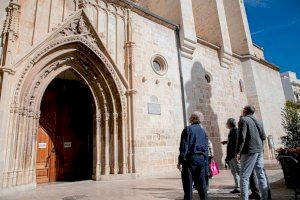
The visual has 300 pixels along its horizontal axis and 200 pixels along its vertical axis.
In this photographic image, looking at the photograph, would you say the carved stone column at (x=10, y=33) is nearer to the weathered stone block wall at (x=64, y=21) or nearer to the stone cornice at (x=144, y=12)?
the weathered stone block wall at (x=64, y=21)

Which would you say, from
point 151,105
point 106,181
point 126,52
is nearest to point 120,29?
point 126,52

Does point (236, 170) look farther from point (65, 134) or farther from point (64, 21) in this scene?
point (64, 21)

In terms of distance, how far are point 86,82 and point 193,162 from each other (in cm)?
604

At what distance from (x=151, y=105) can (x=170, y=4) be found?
6.21 m

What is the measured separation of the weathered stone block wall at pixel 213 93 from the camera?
10.9 metres

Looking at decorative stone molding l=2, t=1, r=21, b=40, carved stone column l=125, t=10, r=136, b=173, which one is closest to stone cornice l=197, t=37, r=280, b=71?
carved stone column l=125, t=10, r=136, b=173

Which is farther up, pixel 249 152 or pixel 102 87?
pixel 102 87

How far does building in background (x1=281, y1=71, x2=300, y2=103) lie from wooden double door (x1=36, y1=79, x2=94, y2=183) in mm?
31642

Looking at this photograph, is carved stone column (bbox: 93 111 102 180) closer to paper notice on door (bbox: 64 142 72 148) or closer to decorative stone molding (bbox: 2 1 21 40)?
paper notice on door (bbox: 64 142 72 148)

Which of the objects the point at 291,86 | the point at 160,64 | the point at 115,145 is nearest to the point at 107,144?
the point at 115,145

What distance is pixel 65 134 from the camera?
8766 millimetres

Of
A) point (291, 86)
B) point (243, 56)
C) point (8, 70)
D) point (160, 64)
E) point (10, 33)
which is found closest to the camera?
point (8, 70)

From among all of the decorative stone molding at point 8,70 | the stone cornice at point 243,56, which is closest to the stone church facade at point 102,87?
the decorative stone molding at point 8,70

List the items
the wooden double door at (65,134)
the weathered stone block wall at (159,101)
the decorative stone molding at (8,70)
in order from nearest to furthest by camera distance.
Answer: the decorative stone molding at (8,70)
the wooden double door at (65,134)
the weathered stone block wall at (159,101)
